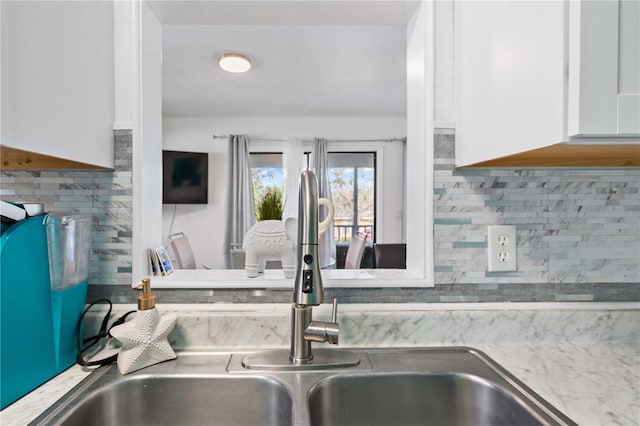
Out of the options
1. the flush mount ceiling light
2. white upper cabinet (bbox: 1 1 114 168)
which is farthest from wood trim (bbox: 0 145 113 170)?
the flush mount ceiling light

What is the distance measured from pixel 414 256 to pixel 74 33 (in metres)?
0.92

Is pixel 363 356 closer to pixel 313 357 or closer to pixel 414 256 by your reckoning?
pixel 313 357

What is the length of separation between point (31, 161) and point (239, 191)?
3.69m

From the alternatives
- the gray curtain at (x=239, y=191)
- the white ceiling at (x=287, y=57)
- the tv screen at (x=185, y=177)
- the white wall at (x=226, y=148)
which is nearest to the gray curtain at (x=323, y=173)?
the white wall at (x=226, y=148)

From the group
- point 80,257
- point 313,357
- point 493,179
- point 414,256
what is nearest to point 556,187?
point 493,179

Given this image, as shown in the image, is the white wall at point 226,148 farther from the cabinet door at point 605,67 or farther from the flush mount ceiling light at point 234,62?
the cabinet door at point 605,67

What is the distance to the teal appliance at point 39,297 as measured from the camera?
2.02 ft

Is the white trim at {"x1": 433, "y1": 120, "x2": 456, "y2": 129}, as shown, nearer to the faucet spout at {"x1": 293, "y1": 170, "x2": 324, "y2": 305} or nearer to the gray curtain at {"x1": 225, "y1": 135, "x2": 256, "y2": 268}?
the faucet spout at {"x1": 293, "y1": 170, "x2": 324, "y2": 305}

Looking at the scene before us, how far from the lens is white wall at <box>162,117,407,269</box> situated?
443 cm

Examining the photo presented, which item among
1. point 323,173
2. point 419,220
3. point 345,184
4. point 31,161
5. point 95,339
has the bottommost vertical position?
point 95,339

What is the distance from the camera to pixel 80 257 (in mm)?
791

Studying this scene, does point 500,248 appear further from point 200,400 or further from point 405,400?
point 200,400

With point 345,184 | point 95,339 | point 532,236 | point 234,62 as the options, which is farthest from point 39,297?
point 345,184

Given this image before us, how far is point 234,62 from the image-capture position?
267 centimetres
